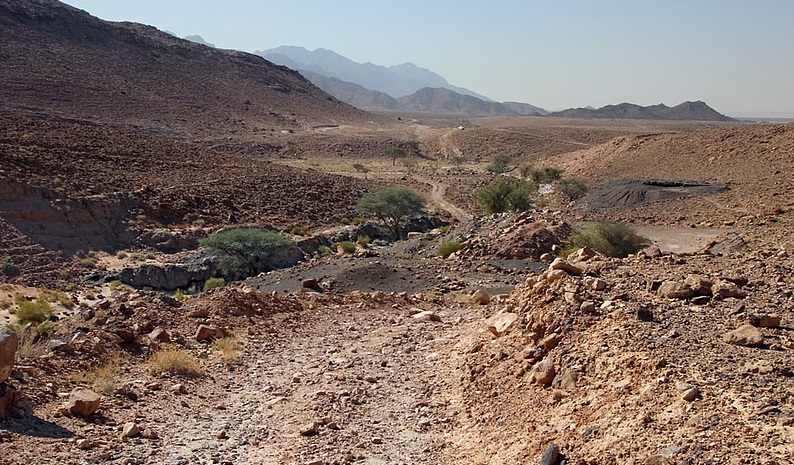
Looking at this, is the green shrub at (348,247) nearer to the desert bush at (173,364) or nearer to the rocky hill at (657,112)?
the desert bush at (173,364)

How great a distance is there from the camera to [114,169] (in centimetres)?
3462

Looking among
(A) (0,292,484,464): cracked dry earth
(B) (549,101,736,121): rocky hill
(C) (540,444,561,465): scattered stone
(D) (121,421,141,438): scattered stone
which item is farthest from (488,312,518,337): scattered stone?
(B) (549,101,736,121): rocky hill

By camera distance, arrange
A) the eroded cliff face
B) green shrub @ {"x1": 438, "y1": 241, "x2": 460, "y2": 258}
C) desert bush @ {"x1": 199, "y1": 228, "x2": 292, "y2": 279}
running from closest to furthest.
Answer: green shrub @ {"x1": 438, "y1": 241, "x2": 460, "y2": 258} → desert bush @ {"x1": 199, "y1": 228, "x2": 292, "y2": 279} → the eroded cliff face

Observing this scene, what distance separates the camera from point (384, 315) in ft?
39.9

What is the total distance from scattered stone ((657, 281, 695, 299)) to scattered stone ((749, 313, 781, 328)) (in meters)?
1.00

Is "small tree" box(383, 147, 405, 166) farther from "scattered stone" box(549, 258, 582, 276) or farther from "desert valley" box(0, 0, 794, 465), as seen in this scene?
"scattered stone" box(549, 258, 582, 276)

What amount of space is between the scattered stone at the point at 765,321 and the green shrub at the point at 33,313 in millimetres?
16871

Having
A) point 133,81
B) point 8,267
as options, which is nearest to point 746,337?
point 8,267

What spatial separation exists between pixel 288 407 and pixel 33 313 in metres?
13.1

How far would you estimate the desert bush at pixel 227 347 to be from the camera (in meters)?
9.45

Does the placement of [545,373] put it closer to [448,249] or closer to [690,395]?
[690,395]

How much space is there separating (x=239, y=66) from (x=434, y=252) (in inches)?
3736

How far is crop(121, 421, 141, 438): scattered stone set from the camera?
6.54 metres

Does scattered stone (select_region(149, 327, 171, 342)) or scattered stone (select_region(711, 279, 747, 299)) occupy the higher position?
scattered stone (select_region(711, 279, 747, 299))
